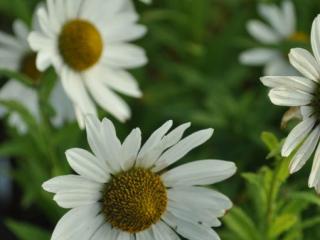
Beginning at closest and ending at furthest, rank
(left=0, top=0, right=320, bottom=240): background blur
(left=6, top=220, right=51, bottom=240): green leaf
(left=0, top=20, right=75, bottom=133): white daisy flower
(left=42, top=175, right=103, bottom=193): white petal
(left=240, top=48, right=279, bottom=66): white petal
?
1. (left=42, top=175, right=103, bottom=193): white petal
2. (left=6, top=220, right=51, bottom=240): green leaf
3. (left=0, top=20, right=75, bottom=133): white daisy flower
4. (left=0, top=0, right=320, bottom=240): background blur
5. (left=240, top=48, right=279, bottom=66): white petal

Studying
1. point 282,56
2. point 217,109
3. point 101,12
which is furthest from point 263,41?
point 101,12

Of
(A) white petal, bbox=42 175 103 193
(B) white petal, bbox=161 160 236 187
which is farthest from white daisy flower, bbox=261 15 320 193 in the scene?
(A) white petal, bbox=42 175 103 193

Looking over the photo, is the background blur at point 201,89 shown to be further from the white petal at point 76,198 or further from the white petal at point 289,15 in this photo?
the white petal at point 76,198

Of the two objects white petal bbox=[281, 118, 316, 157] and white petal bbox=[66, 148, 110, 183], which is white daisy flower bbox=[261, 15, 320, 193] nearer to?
white petal bbox=[281, 118, 316, 157]

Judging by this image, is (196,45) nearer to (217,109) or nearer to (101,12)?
(217,109)

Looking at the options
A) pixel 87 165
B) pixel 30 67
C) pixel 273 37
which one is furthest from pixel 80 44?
pixel 273 37

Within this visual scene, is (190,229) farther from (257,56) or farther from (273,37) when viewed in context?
(273,37)
